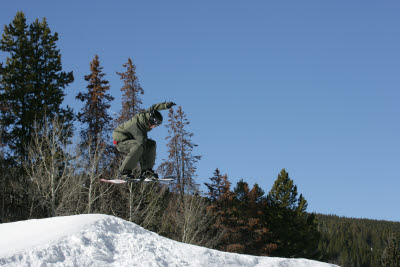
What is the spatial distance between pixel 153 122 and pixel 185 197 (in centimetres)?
2869

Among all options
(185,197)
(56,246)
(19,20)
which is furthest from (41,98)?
(56,246)

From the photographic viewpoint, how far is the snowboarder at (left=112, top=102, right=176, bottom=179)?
1141 centimetres

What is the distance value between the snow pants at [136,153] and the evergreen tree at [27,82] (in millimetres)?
23058

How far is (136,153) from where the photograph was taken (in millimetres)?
11719

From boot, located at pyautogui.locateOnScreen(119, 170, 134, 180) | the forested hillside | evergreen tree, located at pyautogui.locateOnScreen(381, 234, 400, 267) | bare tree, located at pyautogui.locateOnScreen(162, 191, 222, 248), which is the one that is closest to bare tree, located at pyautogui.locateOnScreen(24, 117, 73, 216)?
bare tree, located at pyautogui.locateOnScreen(162, 191, 222, 248)

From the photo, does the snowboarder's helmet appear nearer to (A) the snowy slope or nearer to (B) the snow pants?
(B) the snow pants

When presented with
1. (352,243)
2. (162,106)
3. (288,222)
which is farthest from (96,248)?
(352,243)

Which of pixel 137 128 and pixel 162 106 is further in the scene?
pixel 137 128

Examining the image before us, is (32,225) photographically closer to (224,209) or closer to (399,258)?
(224,209)

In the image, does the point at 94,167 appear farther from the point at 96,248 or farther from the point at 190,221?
the point at 96,248

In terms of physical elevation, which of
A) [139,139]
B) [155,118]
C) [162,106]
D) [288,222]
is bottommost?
[288,222]

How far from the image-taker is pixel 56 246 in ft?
28.6

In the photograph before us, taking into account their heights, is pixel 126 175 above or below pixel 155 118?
A: below

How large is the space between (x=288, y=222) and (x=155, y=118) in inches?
1739
